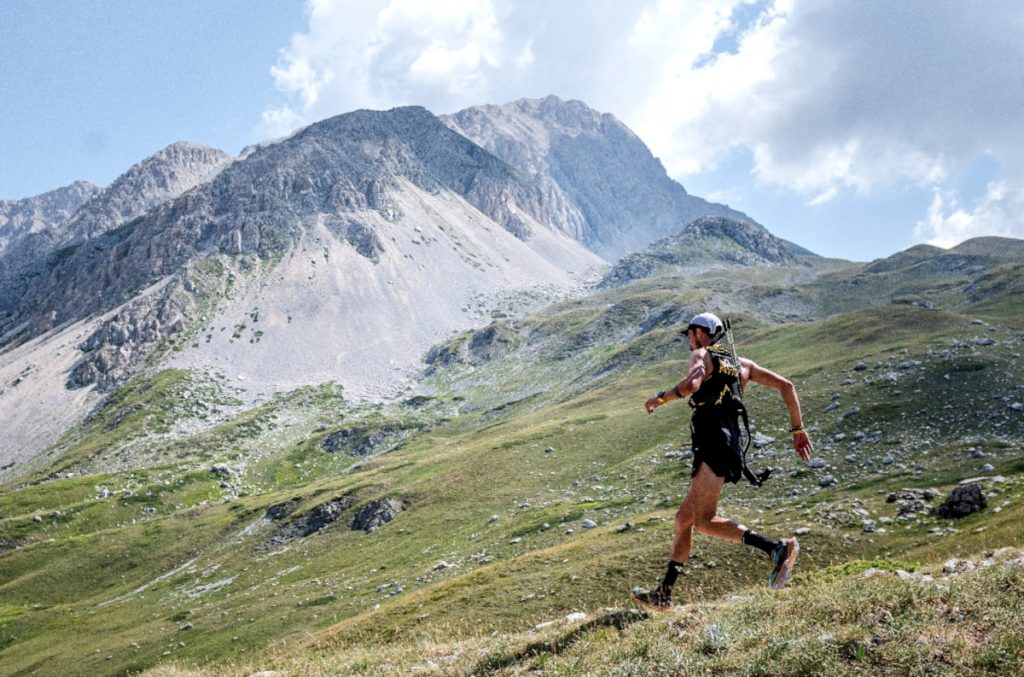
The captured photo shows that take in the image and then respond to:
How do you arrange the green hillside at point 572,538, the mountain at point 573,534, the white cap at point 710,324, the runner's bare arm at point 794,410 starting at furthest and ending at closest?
the white cap at point 710,324, the runner's bare arm at point 794,410, the mountain at point 573,534, the green hillside at point 572,538

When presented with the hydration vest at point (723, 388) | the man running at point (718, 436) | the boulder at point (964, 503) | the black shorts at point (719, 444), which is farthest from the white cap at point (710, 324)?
the boulder at point (964, 503)

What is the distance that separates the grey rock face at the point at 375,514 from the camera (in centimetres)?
6744

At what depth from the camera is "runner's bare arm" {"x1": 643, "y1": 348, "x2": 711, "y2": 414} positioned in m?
Answer: 9.79

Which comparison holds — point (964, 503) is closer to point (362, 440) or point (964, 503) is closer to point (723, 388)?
point (723, 388)

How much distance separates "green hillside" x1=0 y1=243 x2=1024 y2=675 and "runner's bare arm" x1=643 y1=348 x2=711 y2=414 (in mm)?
3355

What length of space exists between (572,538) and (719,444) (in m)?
30.1

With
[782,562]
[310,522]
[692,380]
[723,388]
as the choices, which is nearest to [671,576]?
[782,562]

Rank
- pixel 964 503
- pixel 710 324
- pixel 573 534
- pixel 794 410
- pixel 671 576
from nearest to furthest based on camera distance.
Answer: pixel 794 410 → pixel 710 324 → pixel 671 576 → pixel 964 503 → pixel 573 534

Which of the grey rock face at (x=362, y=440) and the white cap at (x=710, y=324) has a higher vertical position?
the white cap at (x=710, y=324)

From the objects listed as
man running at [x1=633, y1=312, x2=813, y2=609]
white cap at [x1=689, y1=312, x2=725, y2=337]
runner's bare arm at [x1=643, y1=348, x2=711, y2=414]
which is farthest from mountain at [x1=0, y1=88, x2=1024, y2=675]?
white cap at [x1=689, y1=312, x2=725, y2=337]

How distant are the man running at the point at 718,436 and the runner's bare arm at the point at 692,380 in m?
0.02

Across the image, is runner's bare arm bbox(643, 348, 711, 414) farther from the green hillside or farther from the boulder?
the boulder

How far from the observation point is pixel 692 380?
9812mm

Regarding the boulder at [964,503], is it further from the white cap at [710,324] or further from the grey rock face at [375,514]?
the grey rock face at [375,514]
